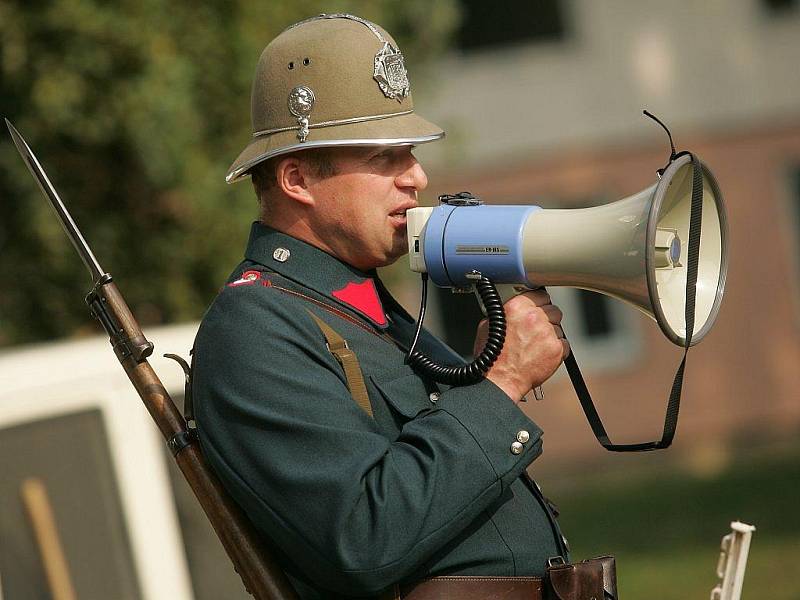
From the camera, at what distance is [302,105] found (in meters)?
2.79

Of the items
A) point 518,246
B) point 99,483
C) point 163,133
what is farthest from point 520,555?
point 163,133

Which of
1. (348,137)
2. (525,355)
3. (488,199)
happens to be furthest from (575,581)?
(488,199)

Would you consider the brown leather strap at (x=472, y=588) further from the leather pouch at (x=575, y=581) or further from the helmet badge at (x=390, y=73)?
the helmet badge at (x=390, y=73)

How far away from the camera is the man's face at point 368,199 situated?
2818 millimetres

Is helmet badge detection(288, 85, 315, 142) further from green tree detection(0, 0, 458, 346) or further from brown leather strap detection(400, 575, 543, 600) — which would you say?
green tree detection(0, 0, 458, 346)

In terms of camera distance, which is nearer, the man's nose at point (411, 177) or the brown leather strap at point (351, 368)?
the brown leather strap at point (351, 368)

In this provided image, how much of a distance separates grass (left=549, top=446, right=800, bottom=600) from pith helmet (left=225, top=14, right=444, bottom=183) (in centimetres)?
621

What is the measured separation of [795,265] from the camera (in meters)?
14.4

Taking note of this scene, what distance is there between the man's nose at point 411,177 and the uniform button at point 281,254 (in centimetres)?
27

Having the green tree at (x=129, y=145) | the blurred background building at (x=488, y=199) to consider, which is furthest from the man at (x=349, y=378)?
the green tree at (x=129, y=145)

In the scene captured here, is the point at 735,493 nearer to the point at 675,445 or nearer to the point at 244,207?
the point at 675,445

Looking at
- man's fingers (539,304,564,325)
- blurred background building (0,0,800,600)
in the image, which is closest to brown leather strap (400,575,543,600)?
man's fingers (539,304,564,325)

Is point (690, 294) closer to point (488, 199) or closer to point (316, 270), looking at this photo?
point (316, 270)

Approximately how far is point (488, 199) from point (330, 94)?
37.0 ft
